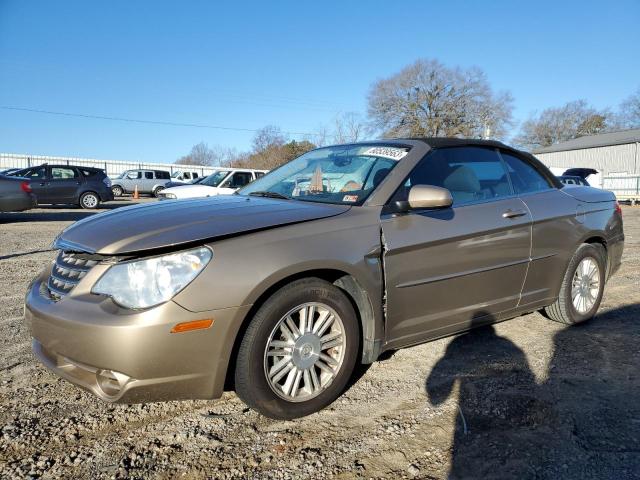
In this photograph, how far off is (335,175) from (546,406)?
6.59 feet

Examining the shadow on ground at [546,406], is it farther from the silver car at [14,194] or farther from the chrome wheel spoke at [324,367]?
the silver car at [14,194]

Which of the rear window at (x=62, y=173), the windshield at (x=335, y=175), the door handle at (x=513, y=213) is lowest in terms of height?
the door handle at (x=513, y=213)

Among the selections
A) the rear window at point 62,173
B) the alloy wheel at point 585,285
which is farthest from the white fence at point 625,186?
the rear window at point 62,173

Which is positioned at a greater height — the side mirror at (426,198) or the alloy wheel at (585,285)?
the side mirror at (426,198)

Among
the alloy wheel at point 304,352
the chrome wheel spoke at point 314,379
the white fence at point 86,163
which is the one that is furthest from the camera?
the white fence at point 86,163

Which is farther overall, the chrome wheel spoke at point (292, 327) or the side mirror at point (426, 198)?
the side mirror at point (426, 198)

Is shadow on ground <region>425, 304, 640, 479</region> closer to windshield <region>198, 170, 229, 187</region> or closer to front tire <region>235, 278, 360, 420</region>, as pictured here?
front tire <region>235, 278, 360, 420</region>

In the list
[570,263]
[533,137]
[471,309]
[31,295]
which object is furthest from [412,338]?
[533,137]

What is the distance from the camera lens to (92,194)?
695 inches

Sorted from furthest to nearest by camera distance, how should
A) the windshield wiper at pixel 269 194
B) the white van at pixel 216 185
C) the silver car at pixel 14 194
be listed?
the white van at pixel 216 185 < the silver car at pixel 14 194 < the windshield wiper at pixel 269 194

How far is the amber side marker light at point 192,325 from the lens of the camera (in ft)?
7.41

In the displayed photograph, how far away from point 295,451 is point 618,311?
3.88 m

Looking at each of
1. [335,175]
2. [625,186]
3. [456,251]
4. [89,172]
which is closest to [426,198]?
[456,251]

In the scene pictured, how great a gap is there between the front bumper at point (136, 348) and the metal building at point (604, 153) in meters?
42.9
